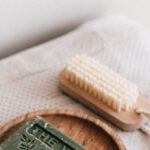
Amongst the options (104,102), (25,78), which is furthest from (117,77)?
(25,78)

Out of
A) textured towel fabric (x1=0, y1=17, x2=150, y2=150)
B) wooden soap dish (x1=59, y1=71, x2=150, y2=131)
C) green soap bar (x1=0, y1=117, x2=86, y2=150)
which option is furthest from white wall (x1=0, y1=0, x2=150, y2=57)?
green soap bar (x1=0, y1=117, x2=86, y2=150)

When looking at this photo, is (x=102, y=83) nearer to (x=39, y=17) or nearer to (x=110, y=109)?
(x=110, y=109)

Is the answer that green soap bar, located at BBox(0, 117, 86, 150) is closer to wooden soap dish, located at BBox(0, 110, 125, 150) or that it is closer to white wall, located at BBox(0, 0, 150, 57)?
wooden soap dish, located at BBox(0, 110, 125, 150)

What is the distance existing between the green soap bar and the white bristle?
0.12 m

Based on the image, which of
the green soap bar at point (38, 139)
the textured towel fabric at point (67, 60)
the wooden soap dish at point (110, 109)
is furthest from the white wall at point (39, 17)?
the green soap bar at point (38, 139)

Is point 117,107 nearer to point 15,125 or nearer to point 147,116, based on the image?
point 147,116

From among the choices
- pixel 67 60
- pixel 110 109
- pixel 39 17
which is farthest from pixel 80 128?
pixel 39 17

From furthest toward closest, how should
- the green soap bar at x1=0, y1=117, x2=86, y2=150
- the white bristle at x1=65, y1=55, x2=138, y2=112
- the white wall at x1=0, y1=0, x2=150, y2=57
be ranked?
the white wall at x1=0, y1=0, x2=150, y2=57 < the white bristle at x1=65, y1=55, x2=138, y2=112 < the green soap bar at x1=0, y1=117, x2=86, y2=150

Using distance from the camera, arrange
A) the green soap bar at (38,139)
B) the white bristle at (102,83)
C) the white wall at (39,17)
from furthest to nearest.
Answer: the white wall at (39,17) → the white bristle at (102,83) → the green soap bar at (38,139)

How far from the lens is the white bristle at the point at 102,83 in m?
0.55

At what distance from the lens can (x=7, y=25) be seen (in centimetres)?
67

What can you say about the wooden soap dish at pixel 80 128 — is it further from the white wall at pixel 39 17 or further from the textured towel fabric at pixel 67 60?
the white wall at pixel 39 17

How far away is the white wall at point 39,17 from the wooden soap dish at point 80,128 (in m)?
0.23

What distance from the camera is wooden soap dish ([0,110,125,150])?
0.49 m
